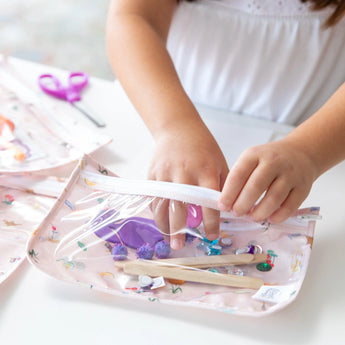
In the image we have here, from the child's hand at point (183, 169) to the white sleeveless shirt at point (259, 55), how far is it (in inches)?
9.4

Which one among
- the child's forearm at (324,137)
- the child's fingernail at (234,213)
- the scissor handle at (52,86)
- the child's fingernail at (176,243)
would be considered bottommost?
the scissor handle at (52,86)

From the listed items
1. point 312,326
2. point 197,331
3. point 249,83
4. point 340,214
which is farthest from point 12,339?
point 249,83

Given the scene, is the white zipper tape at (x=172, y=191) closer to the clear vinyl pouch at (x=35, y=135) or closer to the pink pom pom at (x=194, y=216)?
the pink pom pom at (x=194, y=216)

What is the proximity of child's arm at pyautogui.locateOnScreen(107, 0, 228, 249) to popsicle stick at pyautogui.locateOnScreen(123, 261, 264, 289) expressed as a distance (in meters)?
0.03

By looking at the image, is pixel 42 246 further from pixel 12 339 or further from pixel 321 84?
pixel 321 84

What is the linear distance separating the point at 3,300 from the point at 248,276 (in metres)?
0.23

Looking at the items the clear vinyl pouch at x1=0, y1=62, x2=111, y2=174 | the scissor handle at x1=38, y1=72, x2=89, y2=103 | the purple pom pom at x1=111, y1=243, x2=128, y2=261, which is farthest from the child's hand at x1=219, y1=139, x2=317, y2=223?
the scissor handle at x1=38, y1=72, x2=89, y2=103

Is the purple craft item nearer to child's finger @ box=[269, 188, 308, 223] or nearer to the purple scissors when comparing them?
child's finger @ box=[269, 188, 308, 223]

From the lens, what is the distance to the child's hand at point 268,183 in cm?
47

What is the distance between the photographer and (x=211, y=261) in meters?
0.46

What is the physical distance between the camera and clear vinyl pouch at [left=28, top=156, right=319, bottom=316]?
0.44m

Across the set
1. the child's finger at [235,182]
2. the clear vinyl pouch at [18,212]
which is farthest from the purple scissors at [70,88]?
the child's finger at [235,182]

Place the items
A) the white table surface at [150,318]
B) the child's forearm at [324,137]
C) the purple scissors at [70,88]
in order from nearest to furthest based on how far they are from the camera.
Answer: the white table surface at [150,318] < the child's forearm at [324,137] < the purple scissors at [70,88]

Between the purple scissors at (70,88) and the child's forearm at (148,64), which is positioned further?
the purple scissors at (70,88)
